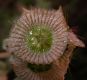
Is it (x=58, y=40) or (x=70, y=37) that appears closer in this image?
(x=58, y=40)

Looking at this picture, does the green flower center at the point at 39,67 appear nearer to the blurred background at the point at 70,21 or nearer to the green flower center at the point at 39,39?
the green flower center at the point at 39,39

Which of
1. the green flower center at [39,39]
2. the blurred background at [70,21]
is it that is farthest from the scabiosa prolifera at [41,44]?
the blurred background at [70,21]

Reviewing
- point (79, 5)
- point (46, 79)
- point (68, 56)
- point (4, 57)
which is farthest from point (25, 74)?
point (79, 5)

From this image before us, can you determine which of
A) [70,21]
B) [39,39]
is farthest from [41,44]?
[70,21]

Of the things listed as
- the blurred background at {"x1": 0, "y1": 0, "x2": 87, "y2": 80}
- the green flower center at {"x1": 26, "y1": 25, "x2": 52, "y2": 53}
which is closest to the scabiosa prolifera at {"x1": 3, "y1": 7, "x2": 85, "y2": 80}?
the green flower center at {"x1": 26, "y1": 25, "x2": 52, "y2": 53}

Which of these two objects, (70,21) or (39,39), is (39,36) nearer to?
(39,39)

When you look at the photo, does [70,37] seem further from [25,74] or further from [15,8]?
[15,8]
